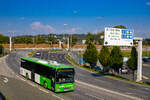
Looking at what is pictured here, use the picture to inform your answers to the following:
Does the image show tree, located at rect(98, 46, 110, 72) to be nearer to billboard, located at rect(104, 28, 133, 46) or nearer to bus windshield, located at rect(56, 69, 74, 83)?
billboard, located at rect(104, 28, 133, 46)

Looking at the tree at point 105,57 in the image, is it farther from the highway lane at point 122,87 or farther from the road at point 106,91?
the road at point 106,91

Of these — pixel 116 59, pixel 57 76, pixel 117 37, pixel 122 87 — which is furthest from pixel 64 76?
pixel 116 59

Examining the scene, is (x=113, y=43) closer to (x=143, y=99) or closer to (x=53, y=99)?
(x=143, y=99)

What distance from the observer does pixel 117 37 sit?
2742 cm

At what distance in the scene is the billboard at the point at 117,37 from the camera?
87.5 feet

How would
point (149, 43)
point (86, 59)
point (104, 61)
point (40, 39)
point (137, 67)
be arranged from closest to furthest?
point (137, 67) < point (104, 61) < point (86, 59) < point (40, 39) < point (149, 43)

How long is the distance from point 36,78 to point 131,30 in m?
16.3

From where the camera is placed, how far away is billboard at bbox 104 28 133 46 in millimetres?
26672

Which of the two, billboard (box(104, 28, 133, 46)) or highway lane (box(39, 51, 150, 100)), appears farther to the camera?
billboard (box(104, 28, 133, 46))

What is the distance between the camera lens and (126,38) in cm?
2802

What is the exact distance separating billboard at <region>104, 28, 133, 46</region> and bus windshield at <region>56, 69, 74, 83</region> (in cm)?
1053

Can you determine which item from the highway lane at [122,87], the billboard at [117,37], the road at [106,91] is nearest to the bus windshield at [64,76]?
the road at [106,91]

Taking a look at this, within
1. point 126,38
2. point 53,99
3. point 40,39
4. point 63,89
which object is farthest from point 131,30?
point 40,39

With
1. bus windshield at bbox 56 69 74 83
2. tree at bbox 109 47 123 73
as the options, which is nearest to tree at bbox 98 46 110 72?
tree at bbox 109 47 123 73
